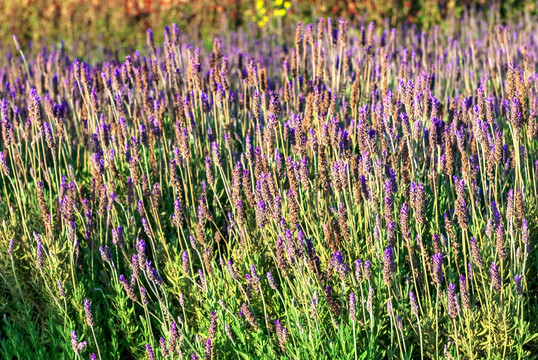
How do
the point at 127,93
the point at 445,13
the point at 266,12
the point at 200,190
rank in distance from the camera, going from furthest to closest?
the point at 266,12 → the point at 445,13 → the point at 127,93 → the point at 200,190

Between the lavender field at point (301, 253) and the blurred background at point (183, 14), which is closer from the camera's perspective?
the lavender field at point (301, 253)

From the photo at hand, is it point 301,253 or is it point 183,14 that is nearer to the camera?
point 301,253

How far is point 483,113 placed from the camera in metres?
2.35

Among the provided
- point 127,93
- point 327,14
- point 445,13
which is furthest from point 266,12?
Result: point 127,93

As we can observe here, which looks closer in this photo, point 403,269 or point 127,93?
point 403,269

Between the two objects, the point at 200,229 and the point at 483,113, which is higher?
the point at 483,113

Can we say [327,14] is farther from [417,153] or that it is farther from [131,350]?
[131,350]

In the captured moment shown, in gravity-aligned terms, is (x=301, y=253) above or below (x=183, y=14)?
below

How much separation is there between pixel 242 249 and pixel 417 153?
106 cm

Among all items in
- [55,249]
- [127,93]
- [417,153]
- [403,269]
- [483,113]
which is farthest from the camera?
[127,93]

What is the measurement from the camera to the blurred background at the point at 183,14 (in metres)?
8.80

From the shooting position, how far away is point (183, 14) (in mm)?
10336

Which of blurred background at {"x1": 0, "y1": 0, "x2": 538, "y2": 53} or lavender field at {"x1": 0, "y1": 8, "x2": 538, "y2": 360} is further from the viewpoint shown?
blurred background at {"x1": 0, "y1": 0, "x2": 538, "y2": 53}

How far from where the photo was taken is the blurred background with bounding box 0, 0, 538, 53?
28.9 feet
